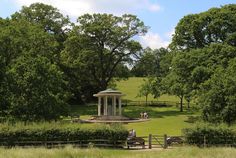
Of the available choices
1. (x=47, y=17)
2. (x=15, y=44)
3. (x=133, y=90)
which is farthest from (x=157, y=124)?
(x=133, y=90)

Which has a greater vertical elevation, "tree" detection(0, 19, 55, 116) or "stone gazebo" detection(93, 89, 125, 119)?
"tree" detection(0, 19, 55, 116)

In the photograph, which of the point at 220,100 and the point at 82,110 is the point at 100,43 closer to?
the point at 82,110

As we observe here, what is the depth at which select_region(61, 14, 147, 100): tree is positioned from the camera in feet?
240

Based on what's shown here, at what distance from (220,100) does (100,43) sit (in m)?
32.9

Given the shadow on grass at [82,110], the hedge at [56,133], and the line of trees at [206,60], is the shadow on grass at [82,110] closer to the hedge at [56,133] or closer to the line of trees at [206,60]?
the line of trees at [206,60]

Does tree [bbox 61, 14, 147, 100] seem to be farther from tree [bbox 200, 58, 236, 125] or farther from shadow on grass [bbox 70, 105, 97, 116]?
tree [bbox 200, 58, 236, 125]

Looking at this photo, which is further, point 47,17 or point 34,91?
point 47,17

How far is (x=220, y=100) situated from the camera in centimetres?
4594

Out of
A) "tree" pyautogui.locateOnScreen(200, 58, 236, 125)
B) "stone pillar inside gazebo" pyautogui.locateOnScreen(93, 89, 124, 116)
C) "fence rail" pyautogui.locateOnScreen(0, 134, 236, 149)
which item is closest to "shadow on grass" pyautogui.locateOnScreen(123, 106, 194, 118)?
"stone pillar inside gazebo" pyautogui.locateOnScreen(93, 89, 124, 116)

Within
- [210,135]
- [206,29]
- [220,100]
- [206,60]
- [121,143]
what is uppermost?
[206,29]

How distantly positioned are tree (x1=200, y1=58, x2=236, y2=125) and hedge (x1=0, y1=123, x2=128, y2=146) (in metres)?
13.5

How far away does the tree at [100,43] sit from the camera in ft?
240

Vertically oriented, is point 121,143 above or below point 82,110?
below

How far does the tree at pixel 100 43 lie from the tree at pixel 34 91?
28196mm
